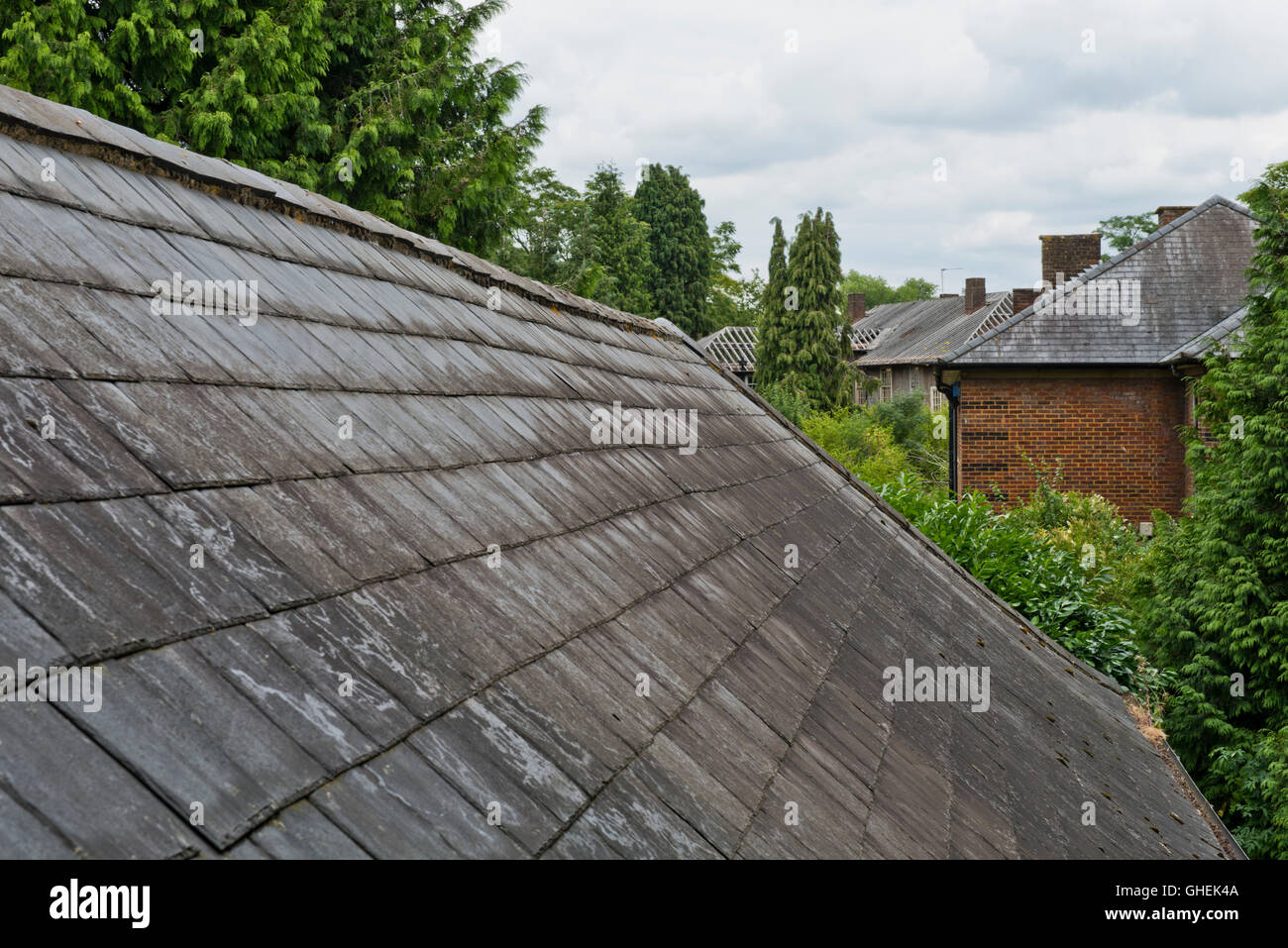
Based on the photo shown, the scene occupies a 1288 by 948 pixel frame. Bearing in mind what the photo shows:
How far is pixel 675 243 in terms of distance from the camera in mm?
57125

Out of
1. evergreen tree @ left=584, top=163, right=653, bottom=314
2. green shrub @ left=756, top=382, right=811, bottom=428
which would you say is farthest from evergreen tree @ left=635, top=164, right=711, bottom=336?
green shrub @ left=756, top=382, right=811, bottom=428

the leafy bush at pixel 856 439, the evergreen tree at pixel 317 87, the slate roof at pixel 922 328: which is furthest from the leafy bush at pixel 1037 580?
the slate roof at pixel 922 328

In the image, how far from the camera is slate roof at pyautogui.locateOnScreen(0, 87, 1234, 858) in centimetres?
149

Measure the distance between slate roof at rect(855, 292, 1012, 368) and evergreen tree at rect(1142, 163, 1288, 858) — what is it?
35.3 m

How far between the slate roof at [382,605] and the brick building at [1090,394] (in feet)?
59.1

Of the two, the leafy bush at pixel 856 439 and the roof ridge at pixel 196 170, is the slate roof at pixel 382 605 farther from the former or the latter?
the leafy bush at pixel 856 439

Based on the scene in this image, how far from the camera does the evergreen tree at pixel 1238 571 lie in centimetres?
1152

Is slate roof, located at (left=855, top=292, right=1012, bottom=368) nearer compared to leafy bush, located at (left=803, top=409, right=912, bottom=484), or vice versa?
leafy bush, located at (left=803, top=409, right=912, bottom=484)

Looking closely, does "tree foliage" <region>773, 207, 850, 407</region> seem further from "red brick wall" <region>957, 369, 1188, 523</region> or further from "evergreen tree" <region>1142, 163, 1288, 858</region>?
"evergreen tree" <region>1142, 163, 1288, 858</region>

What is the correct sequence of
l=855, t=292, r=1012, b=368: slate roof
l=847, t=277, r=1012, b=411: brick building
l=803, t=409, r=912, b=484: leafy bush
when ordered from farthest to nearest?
l=855, t=292, r=1012, b=368: slate roof
l=847, t=277, r=1012, b=411: brick building
l=803, t=409, r=912, b=484: leafy bush
